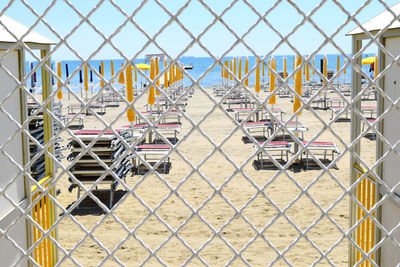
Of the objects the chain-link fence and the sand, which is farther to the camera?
the sand

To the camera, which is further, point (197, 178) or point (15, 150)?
point (197, 178)

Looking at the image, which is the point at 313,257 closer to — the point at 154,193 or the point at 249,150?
the point at 154,193

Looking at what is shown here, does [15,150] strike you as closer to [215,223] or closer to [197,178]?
[215,223]

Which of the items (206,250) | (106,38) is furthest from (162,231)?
(106,38)

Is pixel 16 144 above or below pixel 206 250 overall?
above

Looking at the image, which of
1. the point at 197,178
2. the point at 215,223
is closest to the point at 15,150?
the point at 215,223

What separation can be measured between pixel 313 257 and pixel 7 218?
2995 mm

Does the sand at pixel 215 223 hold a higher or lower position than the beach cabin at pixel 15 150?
lower

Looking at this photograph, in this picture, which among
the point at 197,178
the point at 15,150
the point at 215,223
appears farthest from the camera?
the point at 197,178

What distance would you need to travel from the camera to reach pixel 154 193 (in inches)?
295

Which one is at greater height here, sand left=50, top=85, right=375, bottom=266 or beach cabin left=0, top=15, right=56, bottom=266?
beach cabin left=0, top=15, right=56, bottom=266

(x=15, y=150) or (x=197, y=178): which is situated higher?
(x=15, y=150)

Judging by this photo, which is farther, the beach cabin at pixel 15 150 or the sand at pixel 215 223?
the sand at pixel 215 223

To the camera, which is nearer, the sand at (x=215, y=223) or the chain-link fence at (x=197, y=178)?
the chain-link fence at (x=197, y=178)
